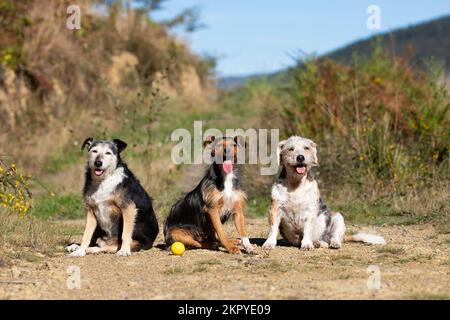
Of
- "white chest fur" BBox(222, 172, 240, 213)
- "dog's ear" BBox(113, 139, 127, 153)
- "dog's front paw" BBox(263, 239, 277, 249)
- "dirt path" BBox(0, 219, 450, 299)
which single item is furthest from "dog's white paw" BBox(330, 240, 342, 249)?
"dog's ear" BBox(113, 139, 127, 153)

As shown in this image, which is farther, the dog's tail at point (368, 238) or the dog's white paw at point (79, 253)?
the dog's tail at point (368, 238)

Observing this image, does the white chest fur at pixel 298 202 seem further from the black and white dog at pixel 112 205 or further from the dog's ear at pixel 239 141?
the black and white dog at pixel 112 205

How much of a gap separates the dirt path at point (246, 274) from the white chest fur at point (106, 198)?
507mm

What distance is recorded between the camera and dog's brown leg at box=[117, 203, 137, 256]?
28.5 ft

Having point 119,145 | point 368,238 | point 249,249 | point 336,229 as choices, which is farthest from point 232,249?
point 119,145

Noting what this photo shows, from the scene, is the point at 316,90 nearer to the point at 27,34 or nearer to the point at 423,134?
the point at 423,134

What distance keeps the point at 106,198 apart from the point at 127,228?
440 millimetres

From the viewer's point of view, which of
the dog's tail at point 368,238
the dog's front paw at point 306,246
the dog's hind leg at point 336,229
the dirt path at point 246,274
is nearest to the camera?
the dirt path at point 246,274

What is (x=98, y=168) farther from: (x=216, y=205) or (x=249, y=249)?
(x=249, y=249)

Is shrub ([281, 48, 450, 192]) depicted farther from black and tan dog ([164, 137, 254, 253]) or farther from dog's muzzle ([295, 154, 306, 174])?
black and tan dog ([164, 137, 254, 253])

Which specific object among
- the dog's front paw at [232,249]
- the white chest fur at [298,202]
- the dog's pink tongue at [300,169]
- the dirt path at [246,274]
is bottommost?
the dirt path at [246,274]

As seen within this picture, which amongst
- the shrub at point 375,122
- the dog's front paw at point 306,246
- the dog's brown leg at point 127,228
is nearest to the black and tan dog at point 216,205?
the dog's brown leg at point 127,228

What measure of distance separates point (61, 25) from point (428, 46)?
29.7m

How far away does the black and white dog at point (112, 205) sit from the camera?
8.76m
